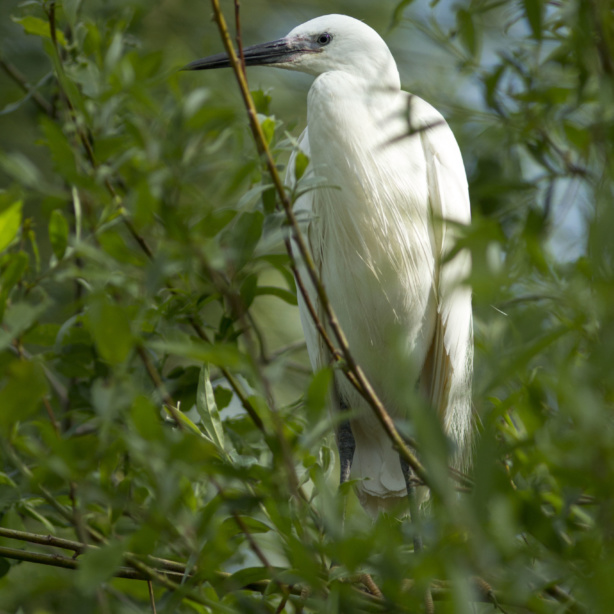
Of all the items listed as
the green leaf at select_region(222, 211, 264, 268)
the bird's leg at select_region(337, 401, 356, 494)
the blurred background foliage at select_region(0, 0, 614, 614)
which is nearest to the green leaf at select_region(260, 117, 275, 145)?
the blurred background foliage at select_region(0, 0, 614, 614)

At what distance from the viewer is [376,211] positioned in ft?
5.36

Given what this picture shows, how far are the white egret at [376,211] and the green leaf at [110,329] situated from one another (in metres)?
0.98

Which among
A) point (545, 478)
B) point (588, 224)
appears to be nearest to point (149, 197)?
point (588, 224)

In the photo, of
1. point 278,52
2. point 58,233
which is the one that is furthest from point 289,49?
point 58,233

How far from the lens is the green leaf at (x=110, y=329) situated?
Result: 58cm

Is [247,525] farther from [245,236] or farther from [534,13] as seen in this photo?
[534,13]

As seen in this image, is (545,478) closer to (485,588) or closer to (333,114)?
(485,588)

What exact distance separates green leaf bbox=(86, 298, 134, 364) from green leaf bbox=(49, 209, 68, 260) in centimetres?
Answer: 66

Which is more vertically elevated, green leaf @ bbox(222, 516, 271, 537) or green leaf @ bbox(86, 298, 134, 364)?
green leaf @ bbox(86, 298, 134, 364)

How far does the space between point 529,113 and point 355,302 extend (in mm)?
847

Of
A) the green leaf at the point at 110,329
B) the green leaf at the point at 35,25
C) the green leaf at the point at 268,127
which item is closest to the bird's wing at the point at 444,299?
the green leaf at the point at 268,127

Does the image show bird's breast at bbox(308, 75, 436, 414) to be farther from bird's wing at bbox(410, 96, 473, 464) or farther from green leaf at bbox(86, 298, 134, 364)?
green leaf at bbox(86, 298, 134, 364)

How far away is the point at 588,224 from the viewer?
0.52 m

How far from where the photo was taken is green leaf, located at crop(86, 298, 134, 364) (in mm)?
578
